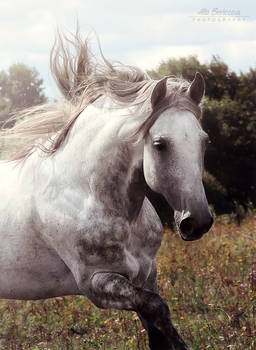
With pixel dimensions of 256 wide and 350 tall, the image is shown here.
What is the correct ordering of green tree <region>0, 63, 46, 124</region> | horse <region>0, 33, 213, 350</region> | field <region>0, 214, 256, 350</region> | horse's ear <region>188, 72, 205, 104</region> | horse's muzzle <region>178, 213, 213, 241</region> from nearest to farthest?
1. horse's muzzle <region>178, 213, 213, 241</region>
2. horse <region>0, 33, 213, 350</region>
3. horse's ear <region>188, 72, 205, 104</region>
4. field <region>0, 214, 256, 350</region>
5. green tree <region>0, 63, 46, 124</region>

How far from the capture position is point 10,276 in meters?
4.27

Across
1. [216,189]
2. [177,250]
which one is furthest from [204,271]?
[216,189]

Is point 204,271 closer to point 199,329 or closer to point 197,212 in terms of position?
point 199,329

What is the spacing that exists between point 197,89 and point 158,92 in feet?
0.97

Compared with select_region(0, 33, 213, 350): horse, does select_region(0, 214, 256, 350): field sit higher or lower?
lower

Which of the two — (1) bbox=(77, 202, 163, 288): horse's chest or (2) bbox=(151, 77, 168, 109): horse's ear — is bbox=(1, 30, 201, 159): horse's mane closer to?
(2) bbox=(151, 77, 168, 109): horse's ear

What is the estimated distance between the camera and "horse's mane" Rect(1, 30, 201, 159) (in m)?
3.92

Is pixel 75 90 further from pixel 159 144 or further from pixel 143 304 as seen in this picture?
pixel 143 304

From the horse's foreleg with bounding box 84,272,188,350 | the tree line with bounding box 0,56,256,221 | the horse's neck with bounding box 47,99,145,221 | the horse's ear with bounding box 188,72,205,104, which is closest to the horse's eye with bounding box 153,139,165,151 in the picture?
the horse's neck with bounding box 47,99,145,221

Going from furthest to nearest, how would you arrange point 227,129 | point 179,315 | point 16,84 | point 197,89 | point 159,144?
point 16,84
point 227,129
point 179,315
point 197,89
point 159,144

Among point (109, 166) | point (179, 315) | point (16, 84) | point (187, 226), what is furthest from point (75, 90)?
point (16, 84)

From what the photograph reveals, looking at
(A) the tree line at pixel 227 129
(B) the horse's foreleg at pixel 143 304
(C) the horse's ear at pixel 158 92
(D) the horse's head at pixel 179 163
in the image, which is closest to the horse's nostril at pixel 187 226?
(D) the horse's head at pixel 179 163

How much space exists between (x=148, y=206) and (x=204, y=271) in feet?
11.2

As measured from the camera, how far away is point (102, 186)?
382 cm
